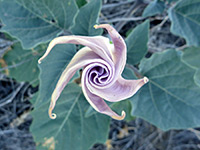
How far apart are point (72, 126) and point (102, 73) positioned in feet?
1.66

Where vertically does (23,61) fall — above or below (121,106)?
above

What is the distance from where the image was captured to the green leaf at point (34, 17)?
673 mm

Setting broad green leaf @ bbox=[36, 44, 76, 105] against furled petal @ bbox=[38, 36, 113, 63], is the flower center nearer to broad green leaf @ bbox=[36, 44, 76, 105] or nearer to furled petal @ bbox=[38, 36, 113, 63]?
furled petal @ bbox=[38, 36, 113, 63]

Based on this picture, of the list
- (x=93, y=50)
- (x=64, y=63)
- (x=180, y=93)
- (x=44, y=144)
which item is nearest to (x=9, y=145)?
(x=44, y=144)

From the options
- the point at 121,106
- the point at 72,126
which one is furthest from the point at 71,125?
the point at 121,106

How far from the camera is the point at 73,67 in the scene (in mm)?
374

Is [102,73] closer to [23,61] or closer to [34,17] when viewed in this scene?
[34,17]

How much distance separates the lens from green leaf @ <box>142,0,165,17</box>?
0.74 m

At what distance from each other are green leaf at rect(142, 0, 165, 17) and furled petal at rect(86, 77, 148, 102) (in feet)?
1.35

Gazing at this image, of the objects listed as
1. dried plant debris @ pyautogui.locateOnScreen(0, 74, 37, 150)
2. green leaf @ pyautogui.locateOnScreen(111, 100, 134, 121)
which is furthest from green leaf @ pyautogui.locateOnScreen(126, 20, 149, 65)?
dried plant debris @ pyautogui.locateOnScreen(0, 74, 37, 150)

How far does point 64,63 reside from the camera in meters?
0.63

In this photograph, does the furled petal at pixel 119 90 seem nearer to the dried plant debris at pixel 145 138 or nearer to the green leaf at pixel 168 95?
the green leaf at pixel 168 95

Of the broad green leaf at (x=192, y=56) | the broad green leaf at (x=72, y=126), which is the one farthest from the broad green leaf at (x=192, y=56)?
the broad green leaf at (x=72, y=126)

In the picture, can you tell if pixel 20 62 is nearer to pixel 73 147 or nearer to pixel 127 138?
pixel 73 147
